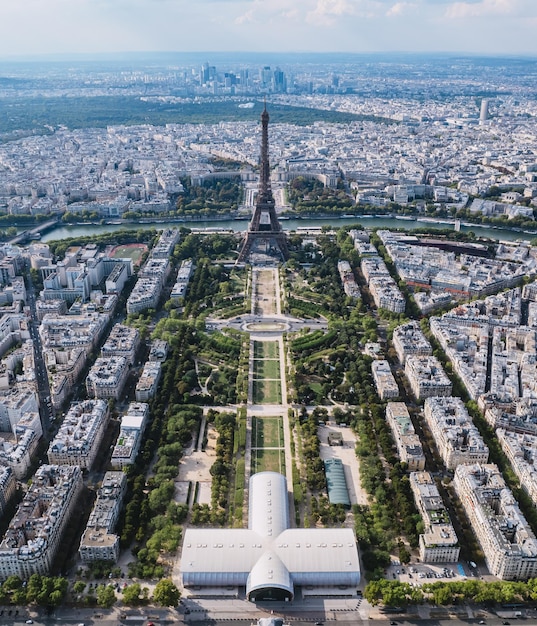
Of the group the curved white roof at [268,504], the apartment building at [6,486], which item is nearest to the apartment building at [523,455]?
the curved white roof at [268,504]

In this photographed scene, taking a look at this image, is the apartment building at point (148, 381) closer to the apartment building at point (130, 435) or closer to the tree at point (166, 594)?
the apartment building at point (130, 435)

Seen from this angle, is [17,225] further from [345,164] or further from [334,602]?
[334,602]

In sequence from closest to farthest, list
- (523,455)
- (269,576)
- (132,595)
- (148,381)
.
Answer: (132,595) < (269,576) < (523,455) < (148,381)

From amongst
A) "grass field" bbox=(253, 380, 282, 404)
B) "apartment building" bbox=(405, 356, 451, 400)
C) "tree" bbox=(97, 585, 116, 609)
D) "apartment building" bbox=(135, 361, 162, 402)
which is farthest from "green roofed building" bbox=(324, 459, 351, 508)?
"apartment building" bbox=(135, 361, 162, 402)

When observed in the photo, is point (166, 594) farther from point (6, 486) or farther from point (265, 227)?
point (265, 227)

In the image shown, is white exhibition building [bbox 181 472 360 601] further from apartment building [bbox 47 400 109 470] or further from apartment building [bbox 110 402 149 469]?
apartment building [bbox 47 400 109 470]

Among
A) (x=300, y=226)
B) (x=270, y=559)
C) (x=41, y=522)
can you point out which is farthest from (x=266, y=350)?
(x=300, y=226)
